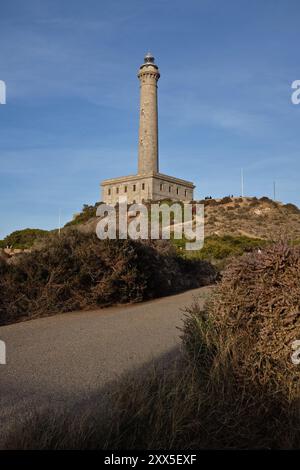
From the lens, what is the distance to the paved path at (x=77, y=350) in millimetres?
4805

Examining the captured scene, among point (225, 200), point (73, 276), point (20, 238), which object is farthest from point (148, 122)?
point (73, 276)

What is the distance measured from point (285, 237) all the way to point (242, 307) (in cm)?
86

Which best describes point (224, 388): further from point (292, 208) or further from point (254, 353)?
point (292, 208)

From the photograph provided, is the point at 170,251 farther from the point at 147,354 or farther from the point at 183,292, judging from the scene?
the point at 147,354

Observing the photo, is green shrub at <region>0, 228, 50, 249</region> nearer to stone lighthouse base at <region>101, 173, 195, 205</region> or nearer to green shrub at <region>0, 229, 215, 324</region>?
stone lighthouse base at <region>101, 173, 195, 205</region>

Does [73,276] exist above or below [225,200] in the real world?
below

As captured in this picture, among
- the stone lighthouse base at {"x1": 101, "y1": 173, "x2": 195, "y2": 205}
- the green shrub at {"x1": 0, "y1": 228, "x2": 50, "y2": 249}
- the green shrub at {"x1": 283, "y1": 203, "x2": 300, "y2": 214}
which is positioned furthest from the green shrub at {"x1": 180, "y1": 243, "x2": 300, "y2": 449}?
the stone lighthouse base at {"x1": 101, "y1": 173, "x2": 195, "y2": 205}

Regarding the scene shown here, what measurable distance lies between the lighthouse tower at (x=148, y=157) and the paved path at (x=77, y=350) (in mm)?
53015

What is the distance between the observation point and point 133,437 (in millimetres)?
3551

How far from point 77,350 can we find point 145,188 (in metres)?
57.1

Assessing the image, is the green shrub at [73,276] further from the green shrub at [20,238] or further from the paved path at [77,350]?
the green shrub at [20,238]

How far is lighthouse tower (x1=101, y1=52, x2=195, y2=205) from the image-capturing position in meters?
61.8

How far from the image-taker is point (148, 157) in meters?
62.2

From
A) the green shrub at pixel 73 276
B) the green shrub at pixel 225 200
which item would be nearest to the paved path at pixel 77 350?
the green shrub at pixel 73 276
